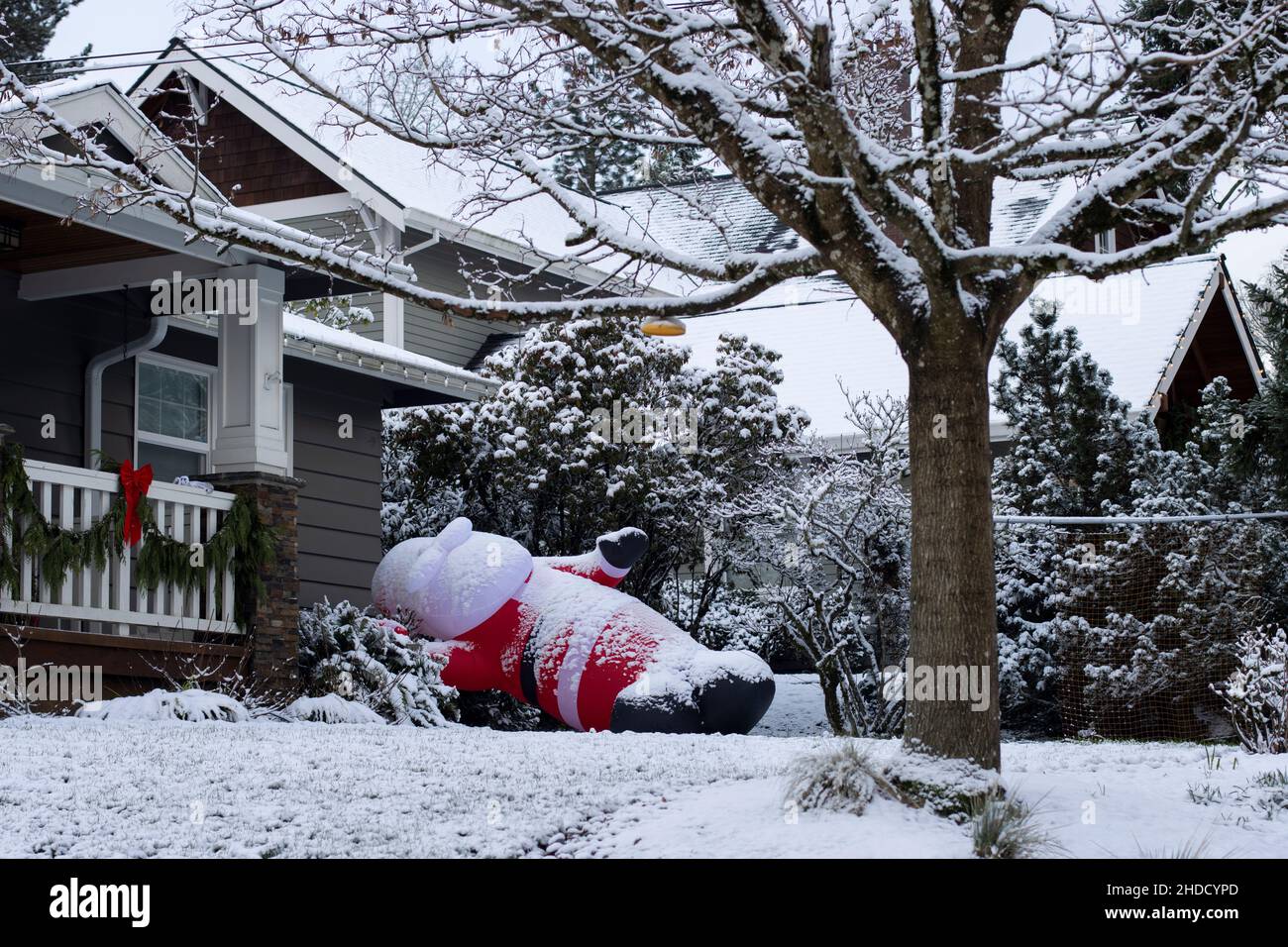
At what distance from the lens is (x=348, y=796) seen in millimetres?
7203

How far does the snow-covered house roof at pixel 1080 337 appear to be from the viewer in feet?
60.8

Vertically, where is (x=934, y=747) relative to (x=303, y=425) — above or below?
below

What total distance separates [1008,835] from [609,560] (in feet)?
25.6

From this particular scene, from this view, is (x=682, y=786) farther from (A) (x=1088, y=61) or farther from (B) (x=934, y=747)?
(A) (x=1088, y=61)

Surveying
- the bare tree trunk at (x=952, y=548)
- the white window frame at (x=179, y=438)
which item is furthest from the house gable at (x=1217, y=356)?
the bare tree trunk at (x=952, y=548)

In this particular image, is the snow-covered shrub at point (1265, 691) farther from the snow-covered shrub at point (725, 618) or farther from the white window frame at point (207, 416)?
the white window frame at point (207, 416)

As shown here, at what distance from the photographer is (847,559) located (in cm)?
1538

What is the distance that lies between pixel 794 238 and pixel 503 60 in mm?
15723

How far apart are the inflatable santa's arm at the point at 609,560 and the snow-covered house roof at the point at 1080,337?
5559 mm

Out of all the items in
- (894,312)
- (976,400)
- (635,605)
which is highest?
(894,312)

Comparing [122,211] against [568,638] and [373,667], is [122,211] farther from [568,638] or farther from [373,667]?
[568,638]

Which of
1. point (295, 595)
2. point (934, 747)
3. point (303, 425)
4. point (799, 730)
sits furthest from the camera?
point (799, 730)

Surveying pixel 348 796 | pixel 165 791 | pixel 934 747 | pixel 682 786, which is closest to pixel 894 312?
pixel 934 747

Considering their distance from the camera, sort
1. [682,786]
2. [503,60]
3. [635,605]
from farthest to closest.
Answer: [635,605], [503,60], [682,786]
